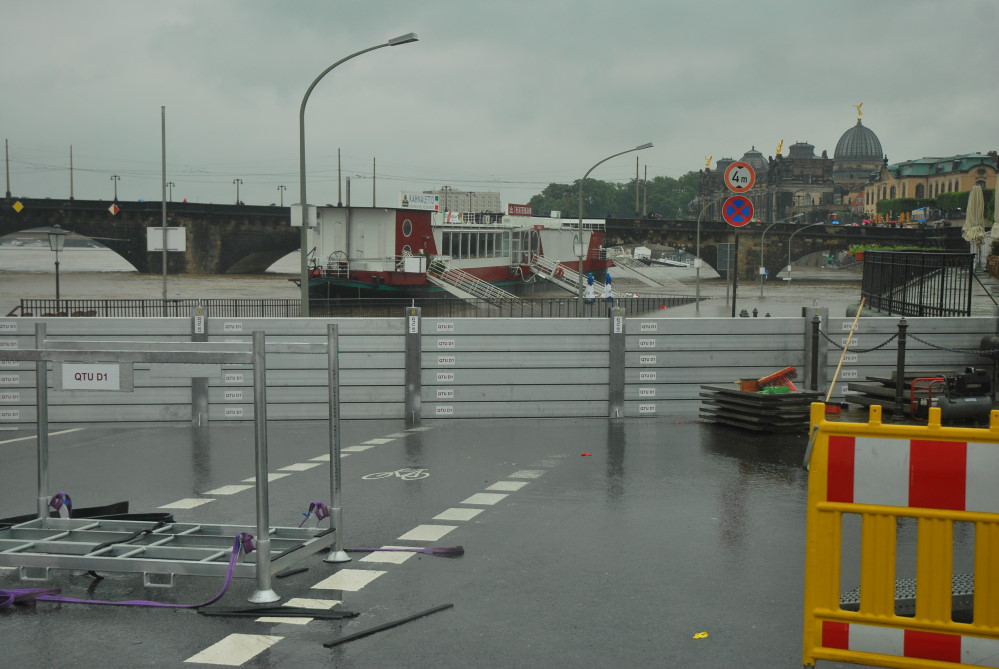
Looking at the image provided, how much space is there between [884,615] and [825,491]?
634 mm

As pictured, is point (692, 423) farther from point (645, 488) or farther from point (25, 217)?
point (25, 217)

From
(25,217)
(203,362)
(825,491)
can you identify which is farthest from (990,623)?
(25,217)

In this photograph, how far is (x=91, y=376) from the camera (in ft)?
22.8

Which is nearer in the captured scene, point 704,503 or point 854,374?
point 704,503

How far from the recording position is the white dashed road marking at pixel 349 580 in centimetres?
679

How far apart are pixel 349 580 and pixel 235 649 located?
1.39 meters

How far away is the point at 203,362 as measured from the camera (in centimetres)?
655

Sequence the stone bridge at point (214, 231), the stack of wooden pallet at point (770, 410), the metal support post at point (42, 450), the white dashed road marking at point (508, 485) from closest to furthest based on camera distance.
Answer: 1. the metal support post at point (42, 450)
2. the white dashed road marking at point (508, 485)
3. the stack of wooden pallet at point (770, 410)
4. the stone bridge at point (214, 231)

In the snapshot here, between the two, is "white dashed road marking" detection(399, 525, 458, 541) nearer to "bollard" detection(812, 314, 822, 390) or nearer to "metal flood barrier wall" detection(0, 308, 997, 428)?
"metal flood barrier wall" detection(0, 308, 997, 428)

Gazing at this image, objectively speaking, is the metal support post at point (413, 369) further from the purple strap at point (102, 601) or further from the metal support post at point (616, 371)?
the purple strap at point (102, 601)

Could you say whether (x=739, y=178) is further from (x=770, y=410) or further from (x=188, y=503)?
(x=188, y=503)

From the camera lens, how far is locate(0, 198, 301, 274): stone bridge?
82125mm

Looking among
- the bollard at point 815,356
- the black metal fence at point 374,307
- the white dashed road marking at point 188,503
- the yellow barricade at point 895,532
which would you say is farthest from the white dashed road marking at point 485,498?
the black metal fence at point 374,307

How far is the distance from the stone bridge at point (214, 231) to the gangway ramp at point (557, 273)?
1881cm
